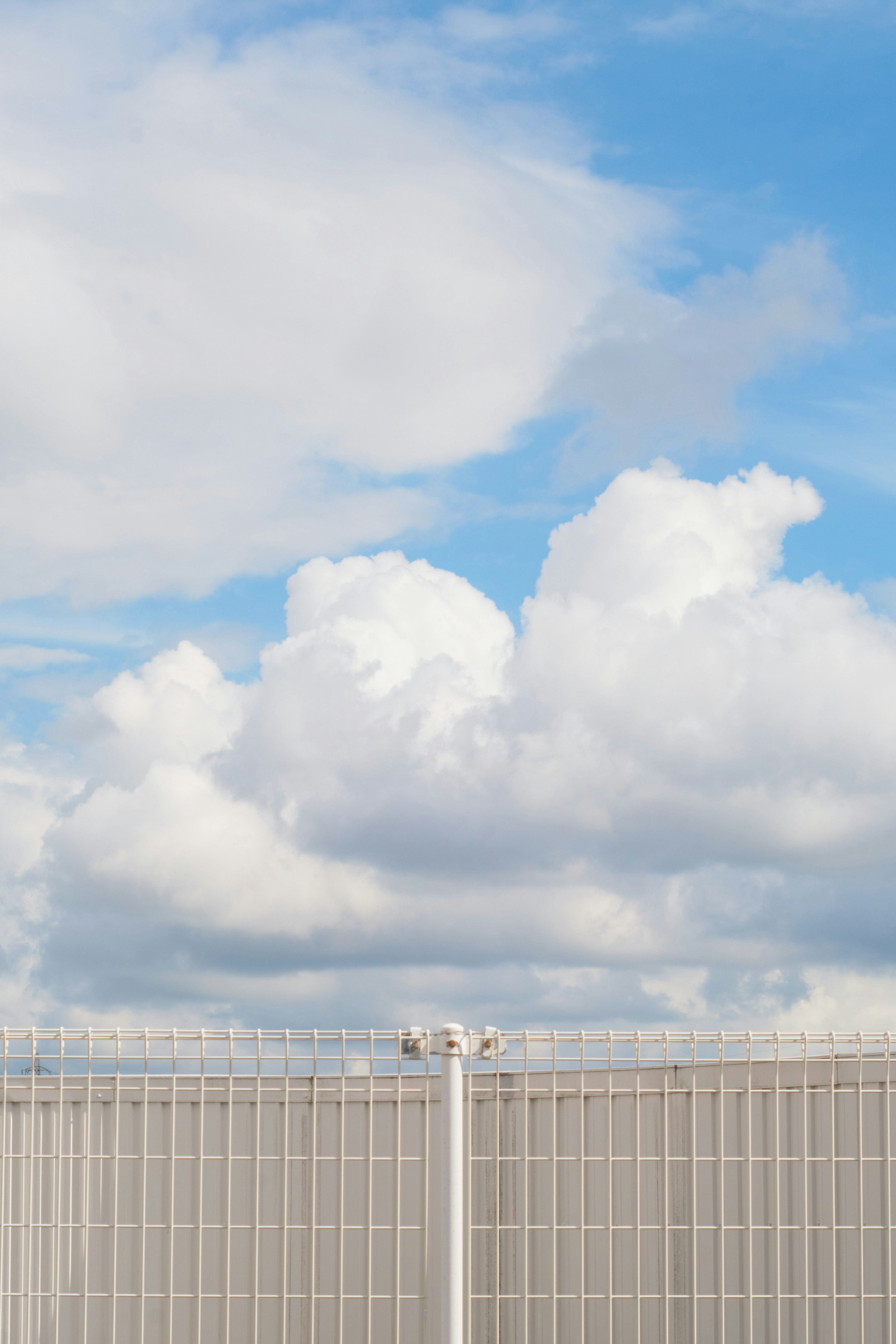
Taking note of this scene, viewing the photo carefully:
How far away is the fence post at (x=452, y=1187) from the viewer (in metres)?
8.99

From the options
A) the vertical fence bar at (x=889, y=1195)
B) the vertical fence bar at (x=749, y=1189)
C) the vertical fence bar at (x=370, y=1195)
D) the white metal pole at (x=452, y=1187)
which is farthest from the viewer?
the vertical fence bar at (x=889, y=1195)

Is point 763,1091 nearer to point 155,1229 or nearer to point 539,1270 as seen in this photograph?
point 539,1270

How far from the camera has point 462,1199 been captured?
9250 mm

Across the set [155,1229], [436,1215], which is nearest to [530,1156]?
[436,1215]

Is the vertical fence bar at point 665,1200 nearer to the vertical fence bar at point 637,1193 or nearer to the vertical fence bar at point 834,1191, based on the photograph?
the vertical fence bar at point 637,1193

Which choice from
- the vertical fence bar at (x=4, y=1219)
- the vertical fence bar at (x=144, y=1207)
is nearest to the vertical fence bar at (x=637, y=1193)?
the vertical fence bar at (x=144, y=1207)

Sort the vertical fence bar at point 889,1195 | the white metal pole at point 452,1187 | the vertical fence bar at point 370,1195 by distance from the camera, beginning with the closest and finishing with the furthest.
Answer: the white metal pole at point 452,1187 → the vertical fence bar at point 370,1195 → the vertical fence bar at point 889,1195

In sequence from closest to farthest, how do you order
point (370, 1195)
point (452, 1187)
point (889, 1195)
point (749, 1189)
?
1. point (452, 1187)
2. point (370, 1195)
3. point (749, 1189)
4. point (889, 1195)

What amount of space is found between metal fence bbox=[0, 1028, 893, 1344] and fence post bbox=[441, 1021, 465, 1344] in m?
0.07

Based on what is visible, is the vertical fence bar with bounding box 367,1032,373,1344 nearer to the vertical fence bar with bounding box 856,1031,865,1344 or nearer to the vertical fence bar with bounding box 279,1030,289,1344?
the vertical fence bar with bounding box 279,1030,289,1344

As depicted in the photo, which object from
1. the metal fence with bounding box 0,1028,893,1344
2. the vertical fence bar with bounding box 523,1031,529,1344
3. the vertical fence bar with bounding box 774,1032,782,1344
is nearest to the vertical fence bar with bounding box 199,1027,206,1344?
the metal fence with bounding box 0,1028,893,1344

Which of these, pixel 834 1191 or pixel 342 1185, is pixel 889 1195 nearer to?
pixel 834 1191

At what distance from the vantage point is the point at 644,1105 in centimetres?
1124

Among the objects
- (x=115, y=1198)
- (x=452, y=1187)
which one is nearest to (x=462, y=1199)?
(x=452, y=1187)
